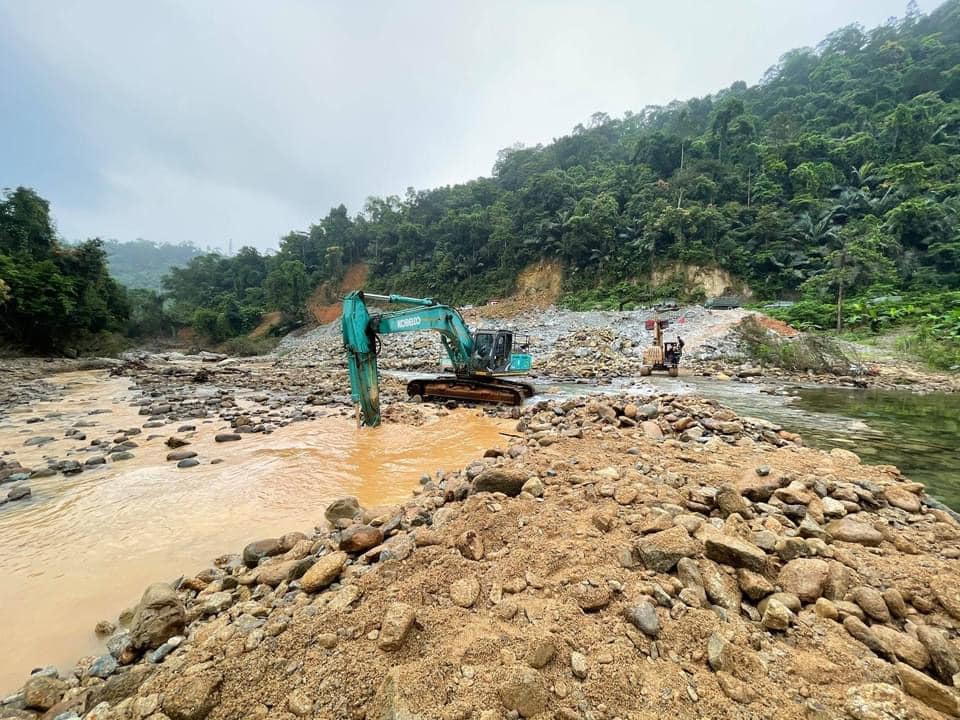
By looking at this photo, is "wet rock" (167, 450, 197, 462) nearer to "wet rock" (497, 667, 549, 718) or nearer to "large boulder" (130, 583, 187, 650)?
"large boulder" (130, 583, 187, 650)

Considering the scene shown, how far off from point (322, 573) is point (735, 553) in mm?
2592

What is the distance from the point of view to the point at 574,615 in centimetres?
207

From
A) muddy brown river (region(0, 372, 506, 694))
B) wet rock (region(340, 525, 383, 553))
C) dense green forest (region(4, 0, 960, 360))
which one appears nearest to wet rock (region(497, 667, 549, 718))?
wet rock (region(340, 525, 383, 553))

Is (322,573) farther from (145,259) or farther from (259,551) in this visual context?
(145,259)

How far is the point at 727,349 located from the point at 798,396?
8.81m

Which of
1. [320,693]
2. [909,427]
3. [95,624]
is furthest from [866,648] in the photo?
[909,427]

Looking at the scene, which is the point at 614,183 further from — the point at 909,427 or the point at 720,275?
the point at 909,427

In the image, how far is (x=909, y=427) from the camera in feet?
24.0

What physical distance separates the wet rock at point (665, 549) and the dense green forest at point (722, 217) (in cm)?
2585

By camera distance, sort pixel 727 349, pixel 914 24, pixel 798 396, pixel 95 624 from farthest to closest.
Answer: pixel 914 24 < pixel 727 349 < pixel 798 396 < pixel 95 624

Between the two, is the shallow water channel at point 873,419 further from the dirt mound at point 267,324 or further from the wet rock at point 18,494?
the dirt mound at point 267,324

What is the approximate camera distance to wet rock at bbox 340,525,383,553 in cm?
302

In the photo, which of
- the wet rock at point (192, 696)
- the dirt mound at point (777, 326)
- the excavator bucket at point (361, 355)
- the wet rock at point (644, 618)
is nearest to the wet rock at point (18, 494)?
the excavator bucket at point (361, 355)

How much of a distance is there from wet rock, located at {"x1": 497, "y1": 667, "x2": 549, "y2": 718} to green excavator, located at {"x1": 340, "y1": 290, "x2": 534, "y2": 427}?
23.3ft
